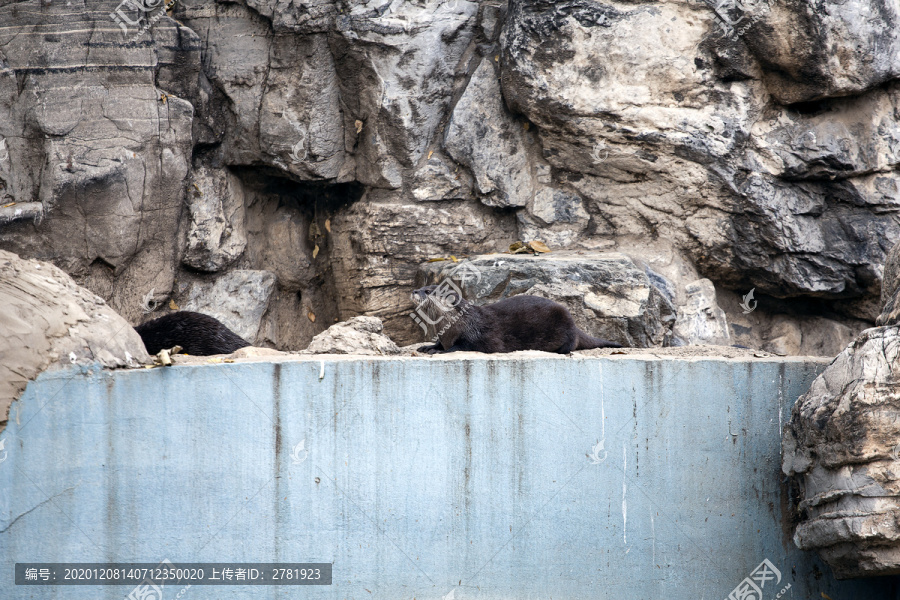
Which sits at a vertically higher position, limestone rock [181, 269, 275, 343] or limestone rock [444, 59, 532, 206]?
limestone rock [444, 59, 532, 206]

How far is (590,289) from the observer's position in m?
5.87

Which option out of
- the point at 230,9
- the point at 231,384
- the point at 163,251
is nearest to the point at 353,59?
the point at 230,9

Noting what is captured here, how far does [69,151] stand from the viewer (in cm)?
596

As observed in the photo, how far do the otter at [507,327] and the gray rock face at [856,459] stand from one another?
5.64 ft

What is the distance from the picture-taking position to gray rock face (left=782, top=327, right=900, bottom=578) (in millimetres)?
2971

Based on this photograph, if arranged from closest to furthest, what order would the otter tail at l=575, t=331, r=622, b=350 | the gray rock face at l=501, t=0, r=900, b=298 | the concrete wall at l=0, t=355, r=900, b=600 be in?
the concrete wall at l=0, t=355, r=900, b=600 → the otter tail at l=575, t=331, r=622, b=350 → the gray rock face at l=501, t=0, r=900, b=298

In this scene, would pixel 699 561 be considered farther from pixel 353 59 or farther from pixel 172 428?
pixel 353 59

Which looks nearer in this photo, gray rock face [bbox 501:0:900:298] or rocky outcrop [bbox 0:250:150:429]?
rocky outcrop [bbox 0:250:150:429]

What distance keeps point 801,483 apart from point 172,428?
2723 millimetres

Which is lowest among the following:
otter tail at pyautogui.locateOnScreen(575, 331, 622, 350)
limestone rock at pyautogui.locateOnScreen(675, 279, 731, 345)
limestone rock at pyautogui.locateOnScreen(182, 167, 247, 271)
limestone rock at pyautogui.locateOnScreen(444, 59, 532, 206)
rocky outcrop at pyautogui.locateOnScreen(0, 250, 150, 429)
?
rocky outcrop at pyautogui.locateOnScreen(0, 250, 150, 429)

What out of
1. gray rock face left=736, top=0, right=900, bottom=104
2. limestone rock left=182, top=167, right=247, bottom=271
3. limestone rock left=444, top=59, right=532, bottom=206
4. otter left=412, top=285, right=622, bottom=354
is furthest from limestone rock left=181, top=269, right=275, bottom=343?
gray rock face left=736, top=0, right=900, bottom=104

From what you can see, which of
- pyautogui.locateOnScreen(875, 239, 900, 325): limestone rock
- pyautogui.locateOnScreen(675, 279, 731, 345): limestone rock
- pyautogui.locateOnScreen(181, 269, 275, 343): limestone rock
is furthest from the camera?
pyautogui.locateOnScreen(181, 269, 275, 343): limestone rock

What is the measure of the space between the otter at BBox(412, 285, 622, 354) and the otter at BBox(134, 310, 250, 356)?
1.24 metres

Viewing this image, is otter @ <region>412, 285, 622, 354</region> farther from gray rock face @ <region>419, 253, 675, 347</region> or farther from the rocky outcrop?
the rocky outcrop
